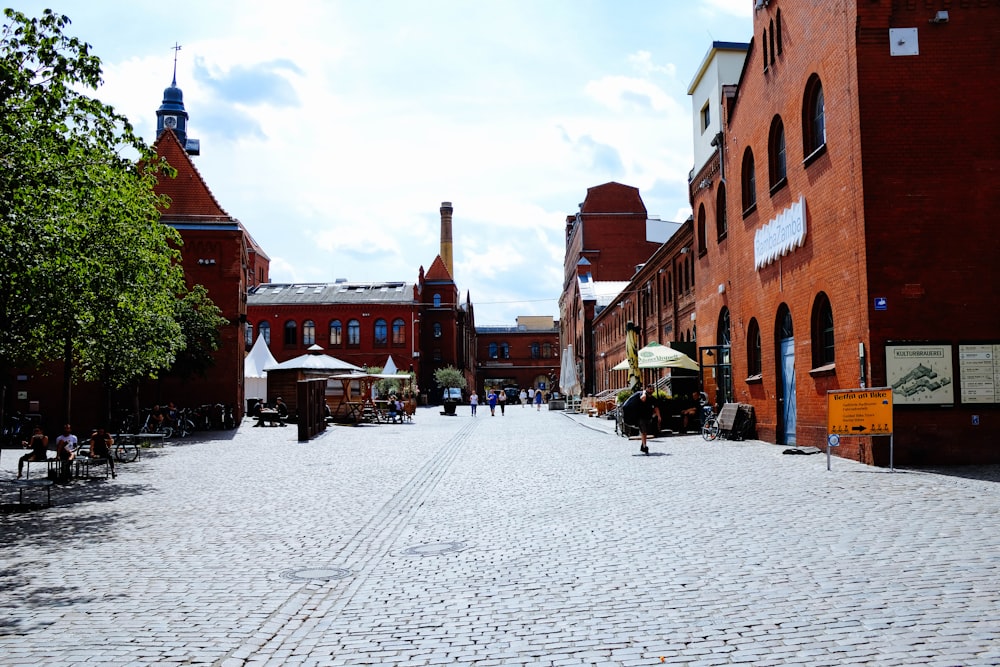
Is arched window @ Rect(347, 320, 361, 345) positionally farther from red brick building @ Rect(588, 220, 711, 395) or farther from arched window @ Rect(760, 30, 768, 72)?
arched window @ Rect(760, 30, 768, 72)

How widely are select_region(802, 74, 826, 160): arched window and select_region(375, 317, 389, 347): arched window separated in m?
64.3

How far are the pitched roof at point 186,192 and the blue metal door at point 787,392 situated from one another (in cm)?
2273

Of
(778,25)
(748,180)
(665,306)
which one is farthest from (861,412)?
(665,306)

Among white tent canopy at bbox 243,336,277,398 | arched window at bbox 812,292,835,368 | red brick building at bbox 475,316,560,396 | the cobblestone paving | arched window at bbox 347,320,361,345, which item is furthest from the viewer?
red brick building at bbox 475,316,560,396

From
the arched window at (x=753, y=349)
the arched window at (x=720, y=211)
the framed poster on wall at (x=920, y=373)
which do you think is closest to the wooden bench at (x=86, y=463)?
the framed poster on wall at (x=920, y=373)

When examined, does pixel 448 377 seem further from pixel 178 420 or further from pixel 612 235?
pixel 178 420

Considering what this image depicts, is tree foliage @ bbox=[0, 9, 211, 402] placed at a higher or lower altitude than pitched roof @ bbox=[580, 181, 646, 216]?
lower

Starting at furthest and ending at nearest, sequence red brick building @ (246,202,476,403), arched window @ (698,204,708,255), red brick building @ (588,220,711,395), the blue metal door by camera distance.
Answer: red brick building @ (246,202,476,403) → red brick building @ (588,220,711,395) → arched window @ (698,204,708,255) → the blue metal door

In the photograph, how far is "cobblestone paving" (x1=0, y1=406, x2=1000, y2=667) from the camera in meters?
5.04

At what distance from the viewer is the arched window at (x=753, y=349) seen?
2258 centimetres

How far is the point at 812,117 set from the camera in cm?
1803

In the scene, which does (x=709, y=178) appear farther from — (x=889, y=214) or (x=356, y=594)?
(x=356, y=594)

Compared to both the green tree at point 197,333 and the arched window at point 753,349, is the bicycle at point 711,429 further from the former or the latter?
the green tree at point 197,333

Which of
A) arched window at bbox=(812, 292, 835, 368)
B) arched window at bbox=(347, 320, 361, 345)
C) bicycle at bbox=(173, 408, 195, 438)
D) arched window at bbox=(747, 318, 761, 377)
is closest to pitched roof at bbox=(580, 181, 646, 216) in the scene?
arched window at bbox=(347, 320, 361, 345)
